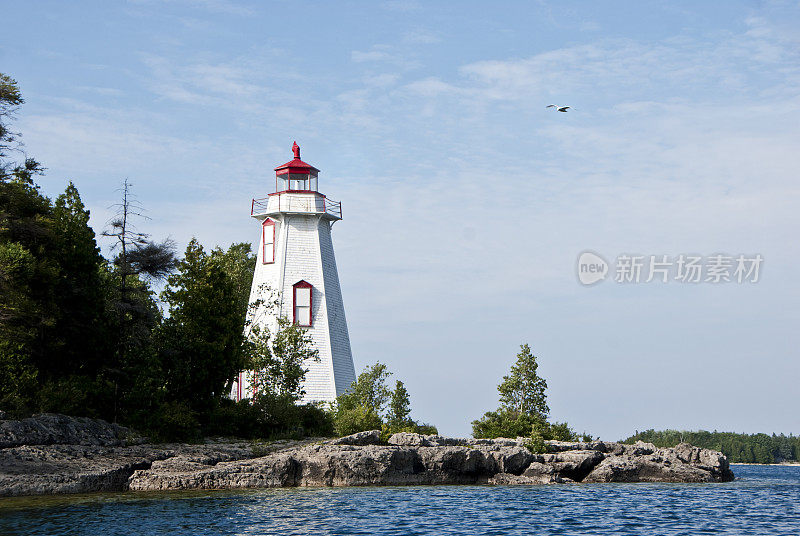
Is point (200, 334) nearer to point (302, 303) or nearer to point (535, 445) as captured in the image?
point (302, 303)

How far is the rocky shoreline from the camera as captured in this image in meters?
29.2

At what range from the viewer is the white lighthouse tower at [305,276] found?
161ft

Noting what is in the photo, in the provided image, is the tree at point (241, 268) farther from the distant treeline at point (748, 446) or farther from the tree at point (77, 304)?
the distant treeline at point (748, 446)

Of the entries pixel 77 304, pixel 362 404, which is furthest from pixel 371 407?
pixel 77 304

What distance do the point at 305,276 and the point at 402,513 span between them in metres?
26.2

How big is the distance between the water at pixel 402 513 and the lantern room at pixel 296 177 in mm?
25041

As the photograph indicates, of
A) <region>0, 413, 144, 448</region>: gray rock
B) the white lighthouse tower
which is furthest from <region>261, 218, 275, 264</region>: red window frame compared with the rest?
<region>0, 413, 144, 448</region>: gray rock

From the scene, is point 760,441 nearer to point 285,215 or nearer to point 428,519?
point 285,215

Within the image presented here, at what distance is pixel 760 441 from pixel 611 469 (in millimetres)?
102340

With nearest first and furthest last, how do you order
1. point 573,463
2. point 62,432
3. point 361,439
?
point 62,432, point 361,439, point 573,463

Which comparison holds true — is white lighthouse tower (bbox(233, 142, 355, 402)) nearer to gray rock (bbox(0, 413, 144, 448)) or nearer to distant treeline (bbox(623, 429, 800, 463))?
gray rock (bbox(0, 413, 144, 448))

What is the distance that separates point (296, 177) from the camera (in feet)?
173

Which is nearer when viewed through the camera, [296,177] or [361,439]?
[361,439]

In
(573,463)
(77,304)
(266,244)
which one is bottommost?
(573,463)
